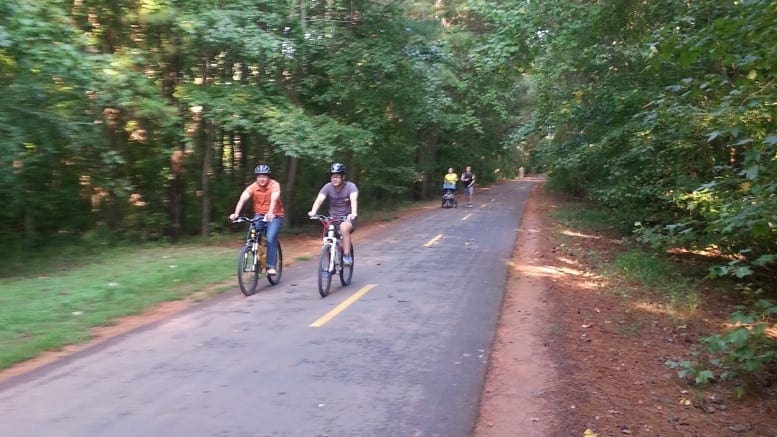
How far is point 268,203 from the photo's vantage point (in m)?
9.90

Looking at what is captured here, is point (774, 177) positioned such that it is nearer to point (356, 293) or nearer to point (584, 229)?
point (356, 293)

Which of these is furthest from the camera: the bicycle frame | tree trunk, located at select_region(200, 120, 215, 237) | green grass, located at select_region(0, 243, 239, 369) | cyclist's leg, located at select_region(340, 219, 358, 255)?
tree trunk, located at select_region(200, 120, 215, 237)

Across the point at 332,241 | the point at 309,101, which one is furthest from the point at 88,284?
the point at 309,101

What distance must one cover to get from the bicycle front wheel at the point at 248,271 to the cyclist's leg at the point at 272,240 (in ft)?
1.20

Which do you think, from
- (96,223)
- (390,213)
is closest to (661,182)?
(96,223)

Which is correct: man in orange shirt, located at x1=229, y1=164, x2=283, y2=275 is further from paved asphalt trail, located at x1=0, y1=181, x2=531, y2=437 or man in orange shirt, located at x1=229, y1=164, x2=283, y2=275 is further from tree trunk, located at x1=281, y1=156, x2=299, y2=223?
tree trunk, located at x1=281, y1=156, x2=299, y2=223

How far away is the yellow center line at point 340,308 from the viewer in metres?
7.70

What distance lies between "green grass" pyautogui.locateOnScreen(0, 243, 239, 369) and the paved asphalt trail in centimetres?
73

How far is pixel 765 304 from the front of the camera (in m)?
5.32

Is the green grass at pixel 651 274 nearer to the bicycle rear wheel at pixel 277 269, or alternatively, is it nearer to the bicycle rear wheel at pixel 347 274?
the bicycle rear wheel at pixel 347 274

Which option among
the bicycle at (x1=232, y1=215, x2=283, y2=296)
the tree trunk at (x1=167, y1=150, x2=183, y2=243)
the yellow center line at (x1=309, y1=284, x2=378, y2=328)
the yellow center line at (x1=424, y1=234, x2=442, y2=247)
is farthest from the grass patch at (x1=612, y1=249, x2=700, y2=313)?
the tree trunk at (x1=167, y1=150, x2=183, y2=243)

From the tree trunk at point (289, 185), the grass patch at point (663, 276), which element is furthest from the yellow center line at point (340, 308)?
the tree trunk at point (289, 185)

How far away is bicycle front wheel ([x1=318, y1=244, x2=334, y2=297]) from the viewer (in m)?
9.15

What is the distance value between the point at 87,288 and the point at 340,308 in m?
4.08
